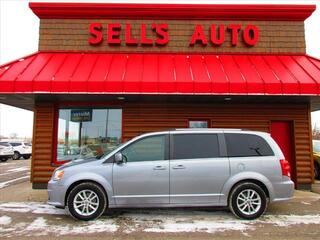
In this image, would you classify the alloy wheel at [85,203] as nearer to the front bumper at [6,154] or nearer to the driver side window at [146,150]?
the driver side window at [146,150]

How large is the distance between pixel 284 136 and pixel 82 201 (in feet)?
24.5

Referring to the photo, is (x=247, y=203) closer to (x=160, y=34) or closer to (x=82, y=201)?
(x=82, y=201)

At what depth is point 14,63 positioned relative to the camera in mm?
10375

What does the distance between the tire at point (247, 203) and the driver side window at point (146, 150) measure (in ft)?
5.61

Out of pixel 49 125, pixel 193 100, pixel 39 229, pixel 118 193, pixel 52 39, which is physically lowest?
pixel 39 229

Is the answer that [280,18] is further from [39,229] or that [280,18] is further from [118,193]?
[39,229]

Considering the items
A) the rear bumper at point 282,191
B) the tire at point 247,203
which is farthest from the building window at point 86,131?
the rear bumper at point 282,191

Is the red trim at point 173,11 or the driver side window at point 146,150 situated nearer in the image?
the driver side window at point 146,150

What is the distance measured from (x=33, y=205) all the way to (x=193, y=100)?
228 inches

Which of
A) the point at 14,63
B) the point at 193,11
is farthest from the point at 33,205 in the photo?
the point at 193,11

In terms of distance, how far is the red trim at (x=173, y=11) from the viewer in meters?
11.5

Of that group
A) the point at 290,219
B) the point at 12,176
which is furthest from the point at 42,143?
the point at 290,219

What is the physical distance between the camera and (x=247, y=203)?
6965 mm

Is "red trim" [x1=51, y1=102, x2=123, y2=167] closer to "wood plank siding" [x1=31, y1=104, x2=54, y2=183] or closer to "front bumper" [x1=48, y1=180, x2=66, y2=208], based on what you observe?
"wood plank siding" [x1=31, y1=104, x2=54, y2=183]
